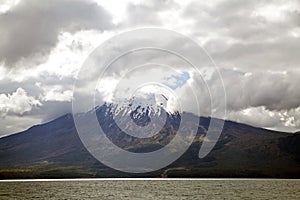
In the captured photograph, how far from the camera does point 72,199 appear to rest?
399 feet

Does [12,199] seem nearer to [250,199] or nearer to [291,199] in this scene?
[250,199]

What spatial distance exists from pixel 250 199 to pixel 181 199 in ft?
64.2

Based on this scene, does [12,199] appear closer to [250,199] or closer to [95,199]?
[95,199]

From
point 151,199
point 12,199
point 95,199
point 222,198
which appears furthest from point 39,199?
point 222,198

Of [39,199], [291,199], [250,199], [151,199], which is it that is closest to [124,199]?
[151,199]

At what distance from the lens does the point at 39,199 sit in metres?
124

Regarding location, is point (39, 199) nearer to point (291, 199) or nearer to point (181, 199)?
point (181, 199)

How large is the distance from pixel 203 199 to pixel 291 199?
2609 centimetres

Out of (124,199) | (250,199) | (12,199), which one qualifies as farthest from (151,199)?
(12,199)

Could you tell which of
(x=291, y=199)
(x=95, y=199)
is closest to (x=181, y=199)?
(x=95, y=199)

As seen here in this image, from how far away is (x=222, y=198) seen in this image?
126 m

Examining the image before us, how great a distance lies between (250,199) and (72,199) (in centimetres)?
4919

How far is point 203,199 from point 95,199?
29.6 metres

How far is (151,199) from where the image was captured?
121 meters
